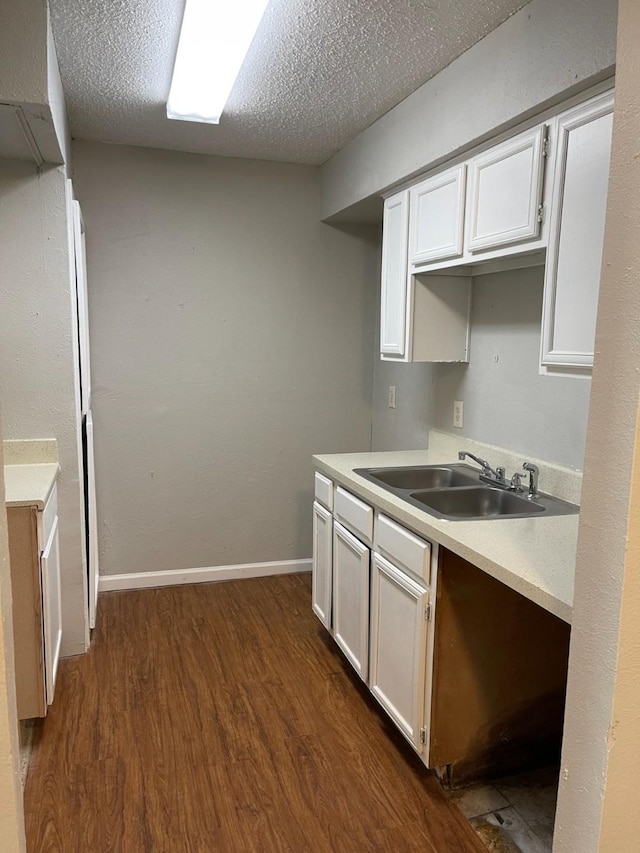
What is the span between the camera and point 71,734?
2.30m

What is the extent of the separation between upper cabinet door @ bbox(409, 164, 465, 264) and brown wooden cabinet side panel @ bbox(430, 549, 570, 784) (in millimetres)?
1199

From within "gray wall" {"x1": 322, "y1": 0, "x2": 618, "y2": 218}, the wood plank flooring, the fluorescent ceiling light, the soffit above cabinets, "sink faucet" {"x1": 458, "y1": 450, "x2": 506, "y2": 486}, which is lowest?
the wood plank flooring

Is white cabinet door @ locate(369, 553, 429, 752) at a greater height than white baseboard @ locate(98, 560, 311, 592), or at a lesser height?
greater

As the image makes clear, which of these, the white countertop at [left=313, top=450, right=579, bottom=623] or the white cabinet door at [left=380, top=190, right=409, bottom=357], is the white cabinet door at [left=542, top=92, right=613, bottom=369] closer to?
the white countertop at [left=313, top=450, right=579, bottom=623]

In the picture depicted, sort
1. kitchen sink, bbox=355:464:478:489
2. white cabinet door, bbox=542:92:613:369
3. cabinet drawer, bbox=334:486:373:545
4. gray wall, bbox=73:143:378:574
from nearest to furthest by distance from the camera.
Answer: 1. white cabinet door, bbox=542:92:613:369
2. cabinet drawer, bbox=334:486:373:545
3. kitchen sink, bbox=355:464:478:489
4. gray wall, bbox=73:143:378:574

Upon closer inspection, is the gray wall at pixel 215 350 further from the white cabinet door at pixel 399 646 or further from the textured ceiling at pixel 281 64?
the white cabinet door at pixel 399 646

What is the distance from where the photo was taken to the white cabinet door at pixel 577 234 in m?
1.65

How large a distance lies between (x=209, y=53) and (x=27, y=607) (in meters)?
2.01

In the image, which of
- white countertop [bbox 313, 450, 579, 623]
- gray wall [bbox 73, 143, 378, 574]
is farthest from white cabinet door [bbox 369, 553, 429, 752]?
gray wall [bbox 73, 143, 378, 574]

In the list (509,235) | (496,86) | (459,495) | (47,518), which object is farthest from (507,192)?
(47,518)

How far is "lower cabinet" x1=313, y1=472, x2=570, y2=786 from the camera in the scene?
1921mm

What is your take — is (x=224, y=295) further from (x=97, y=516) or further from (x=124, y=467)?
(x=97, y=516)

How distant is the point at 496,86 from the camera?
6.61 ft

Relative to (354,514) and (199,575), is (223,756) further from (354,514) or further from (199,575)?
(199,575)
